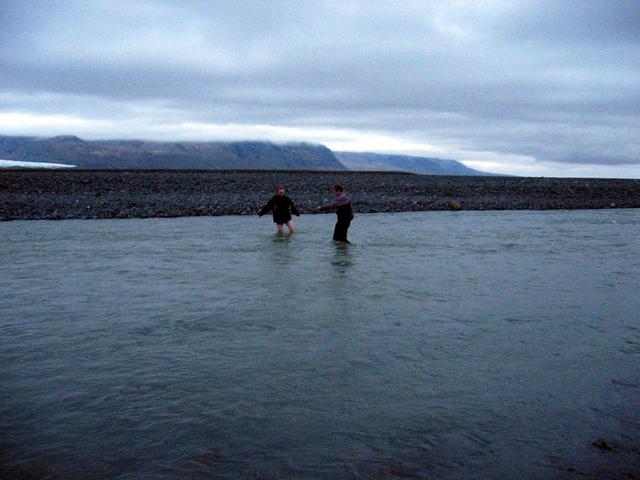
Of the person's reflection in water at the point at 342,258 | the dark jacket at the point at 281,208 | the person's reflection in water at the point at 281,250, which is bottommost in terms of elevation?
the person's reflection in water at the point at 281,250

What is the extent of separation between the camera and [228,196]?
120 ft

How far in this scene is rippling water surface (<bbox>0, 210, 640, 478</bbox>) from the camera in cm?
498

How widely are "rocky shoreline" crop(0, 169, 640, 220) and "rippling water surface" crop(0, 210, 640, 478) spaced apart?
1632cm

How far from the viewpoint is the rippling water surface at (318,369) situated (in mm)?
4980

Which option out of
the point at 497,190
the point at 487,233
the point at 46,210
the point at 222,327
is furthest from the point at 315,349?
the point at 497,190

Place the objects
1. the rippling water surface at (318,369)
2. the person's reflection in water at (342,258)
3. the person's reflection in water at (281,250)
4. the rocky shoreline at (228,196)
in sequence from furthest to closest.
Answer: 1. the rocky shoreline at (228,196)
2. the person's reflection in water at (281,250)
3. the person's reflection in water at (342,258)
4. the rippling water surface at (318,369)

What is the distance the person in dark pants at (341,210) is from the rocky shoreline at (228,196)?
1291cm

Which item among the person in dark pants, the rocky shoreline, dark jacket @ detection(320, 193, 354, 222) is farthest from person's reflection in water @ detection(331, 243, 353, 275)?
the rocky shoreline

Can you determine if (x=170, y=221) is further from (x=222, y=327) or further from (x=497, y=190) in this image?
(x=497, y=190)

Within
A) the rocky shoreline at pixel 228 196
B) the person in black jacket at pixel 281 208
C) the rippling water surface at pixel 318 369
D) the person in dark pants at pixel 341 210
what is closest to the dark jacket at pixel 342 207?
the person in dark pants at pixel 341 210

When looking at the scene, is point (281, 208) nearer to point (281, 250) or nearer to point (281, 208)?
point (281, 208)

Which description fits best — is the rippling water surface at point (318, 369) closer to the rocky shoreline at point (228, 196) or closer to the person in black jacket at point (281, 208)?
the person in black jacket at point (281, 208)

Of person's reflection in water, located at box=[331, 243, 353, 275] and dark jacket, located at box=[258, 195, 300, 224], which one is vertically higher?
dark jacket, located at box=[258, 195, 300, 224]

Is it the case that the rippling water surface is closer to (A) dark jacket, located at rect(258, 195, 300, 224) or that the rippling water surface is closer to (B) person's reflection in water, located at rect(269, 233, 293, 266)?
(B) person's reflection in water, located at rect(269, 233, 293, 266)
